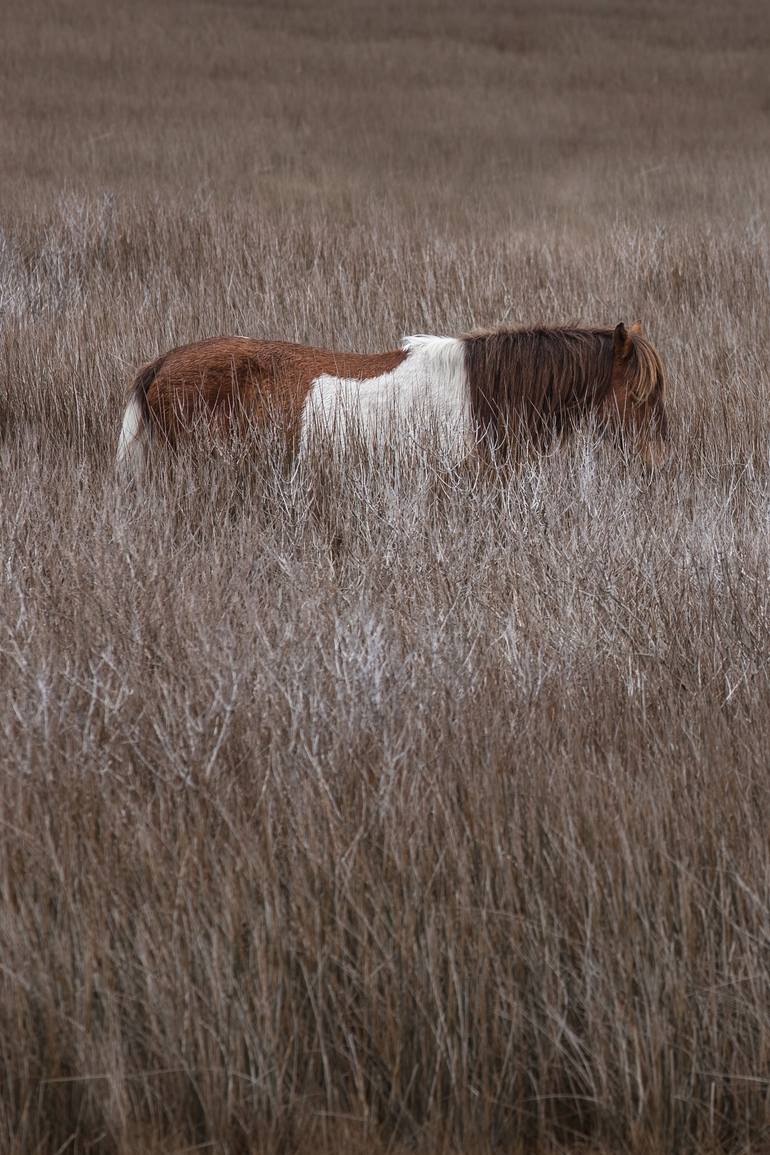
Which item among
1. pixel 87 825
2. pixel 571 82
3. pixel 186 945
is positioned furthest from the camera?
pixel 571 82

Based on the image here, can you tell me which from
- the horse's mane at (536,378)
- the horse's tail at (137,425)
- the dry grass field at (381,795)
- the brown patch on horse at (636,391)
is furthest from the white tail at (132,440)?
the brown patch on horse at (636,391)

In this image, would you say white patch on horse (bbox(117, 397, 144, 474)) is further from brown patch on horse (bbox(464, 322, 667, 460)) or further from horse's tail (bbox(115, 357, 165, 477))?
brown patch on horse (bbox(464, 322, 667, 460))

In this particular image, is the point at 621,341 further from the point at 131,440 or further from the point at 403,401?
the point at 131,440

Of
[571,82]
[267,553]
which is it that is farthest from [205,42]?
[267,553]

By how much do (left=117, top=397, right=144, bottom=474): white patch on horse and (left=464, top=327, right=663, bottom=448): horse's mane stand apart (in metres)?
1.24

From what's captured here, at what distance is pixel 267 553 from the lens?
2.94 m

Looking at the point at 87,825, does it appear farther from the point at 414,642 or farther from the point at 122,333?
the point at 122,333

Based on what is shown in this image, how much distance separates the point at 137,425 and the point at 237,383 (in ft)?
1.34

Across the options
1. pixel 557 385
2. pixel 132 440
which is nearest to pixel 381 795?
pixel 557 385

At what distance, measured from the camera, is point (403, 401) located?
3848mm

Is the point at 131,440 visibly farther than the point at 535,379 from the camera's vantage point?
Yes

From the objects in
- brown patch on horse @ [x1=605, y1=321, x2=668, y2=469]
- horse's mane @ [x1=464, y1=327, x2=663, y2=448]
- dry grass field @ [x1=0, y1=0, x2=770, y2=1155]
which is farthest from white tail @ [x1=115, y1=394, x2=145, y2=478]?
brown patch on horse @ [x1=605, y1=321, x2=668, y2=469]

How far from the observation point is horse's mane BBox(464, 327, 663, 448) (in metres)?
3.82

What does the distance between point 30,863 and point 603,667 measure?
1.24 m
